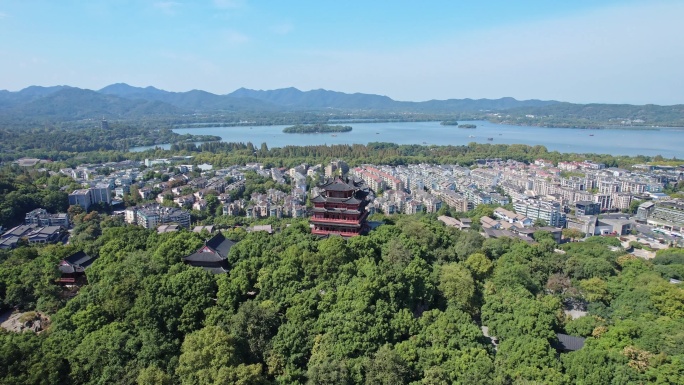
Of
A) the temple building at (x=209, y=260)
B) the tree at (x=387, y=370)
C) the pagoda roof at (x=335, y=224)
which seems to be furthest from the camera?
the pagoda roof at (x=335, y=224)

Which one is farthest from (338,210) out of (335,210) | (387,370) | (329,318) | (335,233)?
Result: (387,370)

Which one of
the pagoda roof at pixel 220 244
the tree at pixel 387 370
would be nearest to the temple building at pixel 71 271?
the pagoda roof at pixel 220 244

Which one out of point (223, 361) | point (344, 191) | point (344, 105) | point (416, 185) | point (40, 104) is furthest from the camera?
point (344, 105)

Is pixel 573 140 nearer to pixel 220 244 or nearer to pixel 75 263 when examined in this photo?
pixel 220 244

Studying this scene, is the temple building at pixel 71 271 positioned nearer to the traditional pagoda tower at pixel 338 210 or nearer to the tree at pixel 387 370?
the traditional pagoda tower at pixel 338 210

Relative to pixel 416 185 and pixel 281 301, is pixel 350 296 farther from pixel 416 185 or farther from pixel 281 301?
pixel 416 185

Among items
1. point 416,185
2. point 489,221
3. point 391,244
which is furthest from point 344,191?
point 416,185
